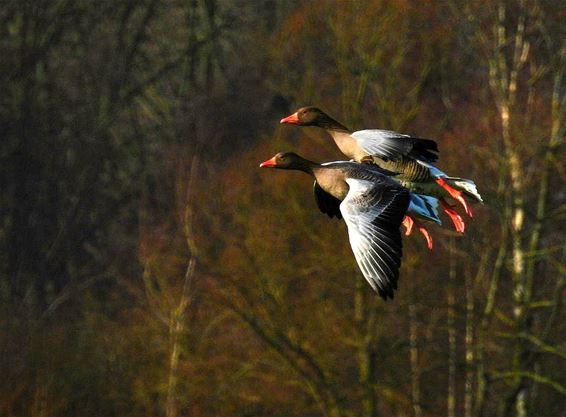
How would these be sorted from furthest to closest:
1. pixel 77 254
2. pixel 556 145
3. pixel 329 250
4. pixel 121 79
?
pixel 121 79 → pixel 77 254 → pixel 329 250 → pixel 556 145

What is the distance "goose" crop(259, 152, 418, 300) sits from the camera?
15.4 metres

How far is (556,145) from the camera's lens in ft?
117

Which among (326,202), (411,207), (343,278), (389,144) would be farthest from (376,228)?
(343,278)

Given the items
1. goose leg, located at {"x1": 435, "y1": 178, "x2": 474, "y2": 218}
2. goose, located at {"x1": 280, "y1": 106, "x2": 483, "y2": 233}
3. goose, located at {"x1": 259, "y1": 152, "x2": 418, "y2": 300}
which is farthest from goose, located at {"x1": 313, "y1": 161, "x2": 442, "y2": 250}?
goose, located at {"x1": 259, "y1": 152, "x2": 418, "y2": 300}

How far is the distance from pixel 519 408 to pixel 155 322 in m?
8.04

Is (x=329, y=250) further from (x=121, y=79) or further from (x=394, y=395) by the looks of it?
(x=121, y=79)

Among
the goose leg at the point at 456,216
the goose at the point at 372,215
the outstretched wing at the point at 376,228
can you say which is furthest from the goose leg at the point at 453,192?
the outstretched wing at the point at 376,228

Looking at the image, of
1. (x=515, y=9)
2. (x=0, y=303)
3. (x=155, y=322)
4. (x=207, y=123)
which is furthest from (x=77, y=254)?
(x=515, y=9)

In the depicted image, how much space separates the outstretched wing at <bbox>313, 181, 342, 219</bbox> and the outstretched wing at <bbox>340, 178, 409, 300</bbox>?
3.67ft

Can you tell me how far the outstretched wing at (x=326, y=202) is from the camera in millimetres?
17016

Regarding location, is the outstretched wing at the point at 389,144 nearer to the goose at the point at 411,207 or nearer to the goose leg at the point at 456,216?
the goose at the point at 411,207

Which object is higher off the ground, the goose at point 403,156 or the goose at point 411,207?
the goose at point 403,156

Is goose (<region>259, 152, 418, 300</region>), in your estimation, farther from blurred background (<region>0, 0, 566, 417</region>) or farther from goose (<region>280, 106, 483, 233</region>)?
blurred background (<region>0, 0, 566, 417</region>)

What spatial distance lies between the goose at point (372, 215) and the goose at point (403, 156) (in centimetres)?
31
